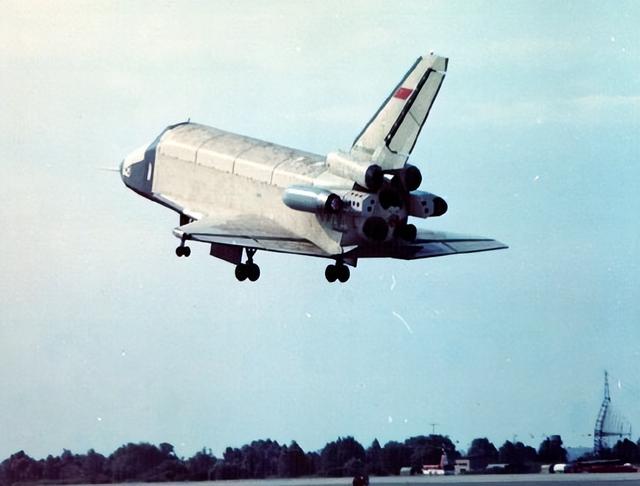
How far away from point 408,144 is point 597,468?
2051 centimetres

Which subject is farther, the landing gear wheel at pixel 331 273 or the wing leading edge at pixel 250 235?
the landing gear wheel at pixel 331 273

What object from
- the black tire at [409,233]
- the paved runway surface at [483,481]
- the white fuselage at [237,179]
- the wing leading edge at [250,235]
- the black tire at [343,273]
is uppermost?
the white fuselage at [237,179]

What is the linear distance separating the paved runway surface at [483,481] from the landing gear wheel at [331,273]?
674 cm

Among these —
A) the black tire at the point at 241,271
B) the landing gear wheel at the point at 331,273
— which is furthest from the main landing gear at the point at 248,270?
A: the landing gear wheel at the point at 331,273

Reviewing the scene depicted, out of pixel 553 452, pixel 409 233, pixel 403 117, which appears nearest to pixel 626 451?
pixel 553 452

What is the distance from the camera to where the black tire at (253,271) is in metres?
47.7

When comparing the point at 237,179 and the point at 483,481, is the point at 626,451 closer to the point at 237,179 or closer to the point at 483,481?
the point at 483,481

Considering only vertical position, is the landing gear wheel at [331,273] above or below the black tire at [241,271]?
below

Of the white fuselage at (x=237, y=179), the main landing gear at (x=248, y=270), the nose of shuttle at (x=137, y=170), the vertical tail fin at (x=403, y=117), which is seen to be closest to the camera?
the vertical tail fin at (x=403, y=117)

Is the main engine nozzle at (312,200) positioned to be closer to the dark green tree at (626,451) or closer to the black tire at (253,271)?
the black tire at (253,271)

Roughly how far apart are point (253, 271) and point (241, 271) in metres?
0.31

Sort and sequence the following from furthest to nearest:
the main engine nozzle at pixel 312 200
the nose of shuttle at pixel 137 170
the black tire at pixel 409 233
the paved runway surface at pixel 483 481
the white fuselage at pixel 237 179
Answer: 1. the nose of shuttle at pixel 137 170
2. the paved runway surface at pixel 483 481
3. the white fuselage at pixel 237 179
4. the black tire at pixel 409 233
5. the main engine nozzle at pixel 312 200

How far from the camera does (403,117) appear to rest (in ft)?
143

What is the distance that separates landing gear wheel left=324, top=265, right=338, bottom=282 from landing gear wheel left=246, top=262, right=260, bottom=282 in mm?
2702
